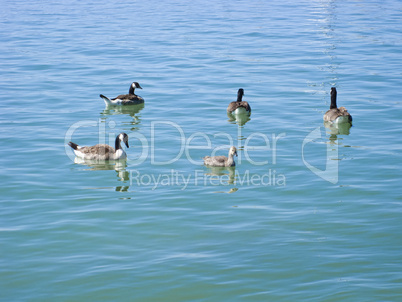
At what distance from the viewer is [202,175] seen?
16.4 m

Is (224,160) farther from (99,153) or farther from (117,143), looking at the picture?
(99,153)

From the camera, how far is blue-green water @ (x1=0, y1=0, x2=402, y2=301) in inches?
452

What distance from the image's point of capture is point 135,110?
Result: 23141 mm

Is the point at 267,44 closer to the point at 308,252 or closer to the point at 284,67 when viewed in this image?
the point at 284,67

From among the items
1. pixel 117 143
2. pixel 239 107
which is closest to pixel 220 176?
pixel 117 143

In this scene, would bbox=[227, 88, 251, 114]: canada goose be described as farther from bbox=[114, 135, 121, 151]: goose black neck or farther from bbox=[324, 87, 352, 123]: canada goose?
bbox=[114, 135, 121, 151]: goose black neck

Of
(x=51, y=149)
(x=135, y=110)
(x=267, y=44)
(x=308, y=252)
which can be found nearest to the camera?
(x=308, y=252)

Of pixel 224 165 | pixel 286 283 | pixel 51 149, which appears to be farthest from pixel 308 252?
pixel 51 149

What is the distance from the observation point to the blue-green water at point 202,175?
11.5 m

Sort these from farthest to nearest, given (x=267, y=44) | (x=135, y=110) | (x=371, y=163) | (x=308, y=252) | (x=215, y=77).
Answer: (x=267, y=44) < (x=215, y=77) < (x=135, y=110) < (x=371, y=163) < (x=308, y=252)

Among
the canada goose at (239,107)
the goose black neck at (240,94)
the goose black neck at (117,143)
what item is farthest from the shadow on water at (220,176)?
the goose black neck at (240,94)

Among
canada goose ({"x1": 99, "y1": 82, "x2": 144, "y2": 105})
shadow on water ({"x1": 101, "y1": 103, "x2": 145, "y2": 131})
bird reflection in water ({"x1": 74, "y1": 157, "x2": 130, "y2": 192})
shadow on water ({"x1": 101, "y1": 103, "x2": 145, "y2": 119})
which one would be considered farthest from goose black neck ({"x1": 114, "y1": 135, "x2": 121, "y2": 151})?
canada goose ({"x1": 99, "y1": 82, "x2": 144, "y2": 105})

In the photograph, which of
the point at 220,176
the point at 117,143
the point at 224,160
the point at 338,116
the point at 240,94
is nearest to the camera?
the point at 220,176

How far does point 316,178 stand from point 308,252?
13.5 ft
